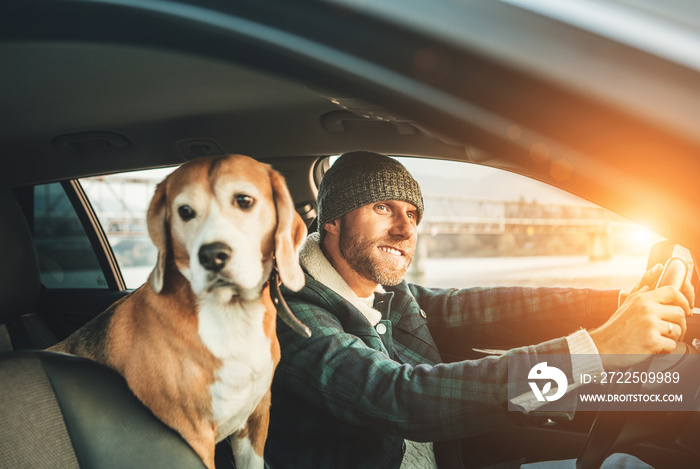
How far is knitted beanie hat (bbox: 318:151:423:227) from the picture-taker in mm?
1982

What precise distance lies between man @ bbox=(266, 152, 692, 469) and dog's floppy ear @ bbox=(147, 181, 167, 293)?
474mm

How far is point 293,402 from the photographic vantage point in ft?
5.83

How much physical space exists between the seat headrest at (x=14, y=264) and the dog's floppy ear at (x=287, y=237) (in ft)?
2.98

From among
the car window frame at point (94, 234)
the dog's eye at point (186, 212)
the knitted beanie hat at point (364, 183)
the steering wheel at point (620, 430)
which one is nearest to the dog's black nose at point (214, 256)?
the dog's eye at point (186, 212)

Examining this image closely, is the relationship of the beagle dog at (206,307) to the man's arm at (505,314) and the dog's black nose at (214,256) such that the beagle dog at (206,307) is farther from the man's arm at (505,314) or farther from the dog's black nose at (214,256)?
the man's arm at (505,314)

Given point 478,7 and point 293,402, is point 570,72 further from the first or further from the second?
point 293,402

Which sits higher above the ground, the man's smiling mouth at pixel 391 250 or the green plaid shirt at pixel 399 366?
the man's smiling mouth at pixel 391 250

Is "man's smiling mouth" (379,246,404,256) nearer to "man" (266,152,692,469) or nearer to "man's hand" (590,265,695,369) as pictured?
"man" (266,152,692,469)

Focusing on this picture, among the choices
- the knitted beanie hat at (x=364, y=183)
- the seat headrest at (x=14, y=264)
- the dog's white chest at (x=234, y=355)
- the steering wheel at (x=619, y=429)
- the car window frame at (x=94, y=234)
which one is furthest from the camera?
the car window frame at (x=94, y=234)

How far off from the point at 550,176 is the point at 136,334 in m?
1.02

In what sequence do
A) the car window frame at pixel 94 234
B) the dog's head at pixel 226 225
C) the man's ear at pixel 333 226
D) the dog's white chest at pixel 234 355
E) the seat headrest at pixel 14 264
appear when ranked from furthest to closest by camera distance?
the car window frame at pixel 94 234
the man's ear at pixel 333 226
the seat headrest at pixel 14 264
the dog's white chest at pixel 234 355
the dog's head at pixel 226 225

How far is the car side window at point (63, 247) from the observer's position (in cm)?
387

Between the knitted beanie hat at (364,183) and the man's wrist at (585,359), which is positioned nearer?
the man's wrist at (585,359)

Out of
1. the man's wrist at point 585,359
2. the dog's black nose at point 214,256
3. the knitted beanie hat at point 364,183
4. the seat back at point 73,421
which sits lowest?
the seat back at point 73,421
